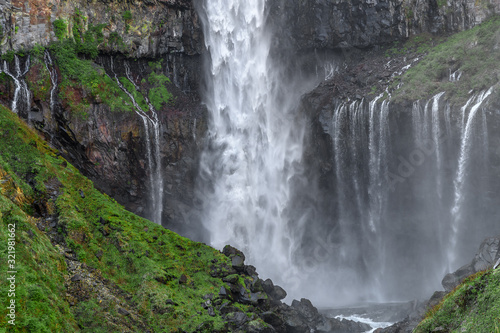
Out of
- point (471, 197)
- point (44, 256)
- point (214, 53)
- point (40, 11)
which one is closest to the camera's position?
point (44, 256)

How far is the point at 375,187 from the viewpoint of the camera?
31.0 meters

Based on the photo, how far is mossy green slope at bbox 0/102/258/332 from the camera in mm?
10766

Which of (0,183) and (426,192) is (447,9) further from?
(0,183)

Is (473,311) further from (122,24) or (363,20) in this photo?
(363,20)

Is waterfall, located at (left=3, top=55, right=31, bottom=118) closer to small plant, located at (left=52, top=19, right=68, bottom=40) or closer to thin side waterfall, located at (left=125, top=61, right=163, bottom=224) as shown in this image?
small plant, located at (left=52, top=19, right=68, bottom=40)

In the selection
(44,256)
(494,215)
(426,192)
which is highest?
(426,192)

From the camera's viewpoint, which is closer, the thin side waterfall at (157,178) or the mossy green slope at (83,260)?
the mossy green slope at (83,260)

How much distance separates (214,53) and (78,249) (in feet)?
84.1

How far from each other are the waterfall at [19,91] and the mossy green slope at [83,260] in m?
5.55

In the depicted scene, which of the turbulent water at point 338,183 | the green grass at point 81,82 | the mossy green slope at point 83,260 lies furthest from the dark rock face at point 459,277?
the green grass at point 81,82

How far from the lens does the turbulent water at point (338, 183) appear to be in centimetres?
2769

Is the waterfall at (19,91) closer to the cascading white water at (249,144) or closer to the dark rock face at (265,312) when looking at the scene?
the cascading white water at (249,144)

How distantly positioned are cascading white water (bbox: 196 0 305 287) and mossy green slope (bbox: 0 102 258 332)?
12.5 metres

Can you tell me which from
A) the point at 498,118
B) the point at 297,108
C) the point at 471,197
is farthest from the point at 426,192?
the point at 297,108
